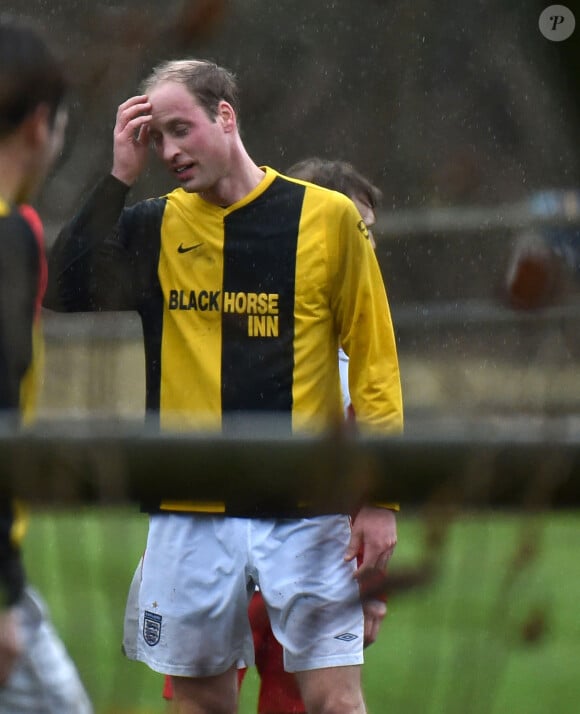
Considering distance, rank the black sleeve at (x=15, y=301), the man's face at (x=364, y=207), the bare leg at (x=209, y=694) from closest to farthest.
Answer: the black sleeve at (x=15, y=301) → the bare leg at (x=209, y=694) → the man's face at (x=364, y=207)

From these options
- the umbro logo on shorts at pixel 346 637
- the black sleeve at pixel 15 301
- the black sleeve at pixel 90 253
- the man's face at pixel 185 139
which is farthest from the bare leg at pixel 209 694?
the black sleeve at pixel 15 301

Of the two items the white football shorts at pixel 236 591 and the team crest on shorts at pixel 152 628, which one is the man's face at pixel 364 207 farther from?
the team crest on shorts at pixel 152 628

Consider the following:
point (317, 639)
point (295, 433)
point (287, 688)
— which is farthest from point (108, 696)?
point (287, 688)

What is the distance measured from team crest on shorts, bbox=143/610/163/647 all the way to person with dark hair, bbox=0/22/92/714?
880mm

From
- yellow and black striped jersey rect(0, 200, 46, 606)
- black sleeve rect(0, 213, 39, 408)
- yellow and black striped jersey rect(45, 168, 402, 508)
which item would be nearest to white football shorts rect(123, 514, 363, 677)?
yellow and black striped jersey rect(45, 168, 402, 508)

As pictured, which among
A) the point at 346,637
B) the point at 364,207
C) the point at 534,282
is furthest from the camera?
the point at 364,207

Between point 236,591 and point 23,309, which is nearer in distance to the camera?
point 23,309

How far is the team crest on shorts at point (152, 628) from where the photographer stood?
2992mm

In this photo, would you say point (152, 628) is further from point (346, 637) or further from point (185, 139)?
point (185, 139)

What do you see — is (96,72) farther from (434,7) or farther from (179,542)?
(434,7)

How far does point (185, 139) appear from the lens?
9.59 feet

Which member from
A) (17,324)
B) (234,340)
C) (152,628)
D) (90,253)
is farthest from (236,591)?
(17,324)

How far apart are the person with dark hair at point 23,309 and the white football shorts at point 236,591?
85 centimetres

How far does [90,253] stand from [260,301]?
379 mm
